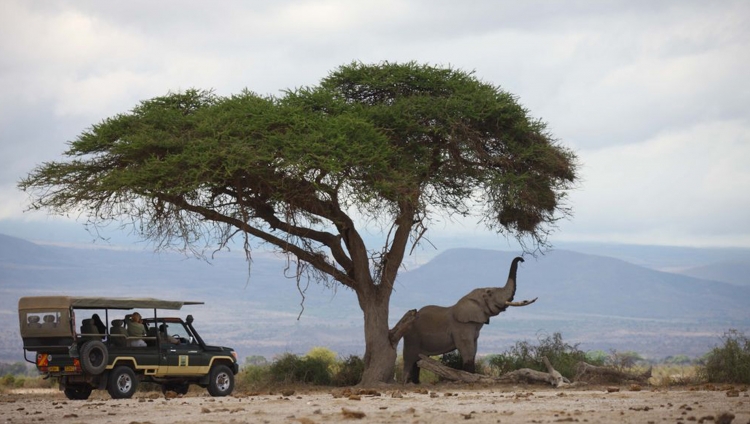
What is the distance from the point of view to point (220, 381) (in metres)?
23.4

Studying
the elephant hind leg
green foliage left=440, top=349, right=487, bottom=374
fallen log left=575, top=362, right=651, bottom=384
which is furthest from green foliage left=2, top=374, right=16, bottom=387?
fallen log left=575, top=362, right=651, bottom=384

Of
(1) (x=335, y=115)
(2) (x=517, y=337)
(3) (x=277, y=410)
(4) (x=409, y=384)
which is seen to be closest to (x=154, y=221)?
(1) (x=335, y=115)

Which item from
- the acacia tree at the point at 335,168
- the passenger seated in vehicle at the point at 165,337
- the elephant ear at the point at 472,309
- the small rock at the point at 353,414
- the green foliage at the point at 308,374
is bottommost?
the small rock at the point at 353,414

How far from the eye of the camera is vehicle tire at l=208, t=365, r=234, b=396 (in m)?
23.2

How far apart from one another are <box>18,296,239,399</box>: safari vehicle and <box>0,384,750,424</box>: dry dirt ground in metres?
0.66

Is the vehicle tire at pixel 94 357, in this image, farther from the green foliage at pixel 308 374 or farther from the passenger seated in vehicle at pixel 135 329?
the green foliage at pixel 308 374

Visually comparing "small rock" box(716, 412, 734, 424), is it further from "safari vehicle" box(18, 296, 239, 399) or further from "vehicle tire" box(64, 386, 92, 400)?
"vehicle tire" box(64, 386, 92, 400)

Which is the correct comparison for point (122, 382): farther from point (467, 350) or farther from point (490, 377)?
point (467, 350)

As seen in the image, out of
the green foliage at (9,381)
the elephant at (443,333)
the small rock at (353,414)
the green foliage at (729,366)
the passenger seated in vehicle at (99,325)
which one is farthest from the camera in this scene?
the green foliage at (9,381)

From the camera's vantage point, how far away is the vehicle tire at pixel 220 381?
23.2 m

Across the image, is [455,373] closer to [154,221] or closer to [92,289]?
[154,221]

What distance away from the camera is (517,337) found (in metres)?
156

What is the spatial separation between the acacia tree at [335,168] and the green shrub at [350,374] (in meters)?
1.62

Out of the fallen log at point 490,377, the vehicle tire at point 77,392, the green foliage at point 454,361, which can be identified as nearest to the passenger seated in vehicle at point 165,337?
the vehicle tire at point 77,392
